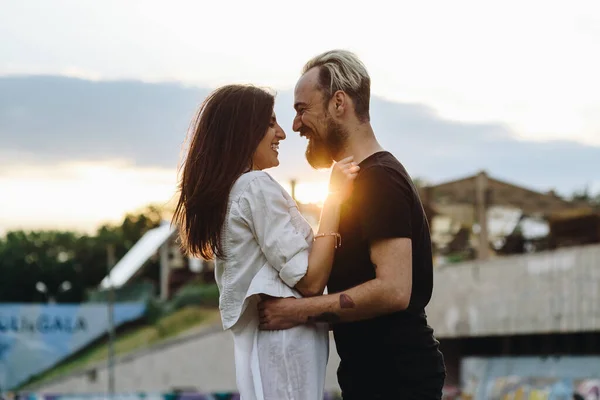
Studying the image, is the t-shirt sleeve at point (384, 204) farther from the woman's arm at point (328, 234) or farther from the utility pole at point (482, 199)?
the utility pole at point (482, 199)

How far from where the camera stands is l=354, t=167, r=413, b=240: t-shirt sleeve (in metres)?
3.87

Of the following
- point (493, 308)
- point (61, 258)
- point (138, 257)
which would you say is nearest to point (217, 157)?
point (493, 308)

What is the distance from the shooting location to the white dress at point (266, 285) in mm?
3900

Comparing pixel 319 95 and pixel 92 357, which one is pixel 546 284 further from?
pixel 319 95

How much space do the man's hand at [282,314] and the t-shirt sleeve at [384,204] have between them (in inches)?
13.6

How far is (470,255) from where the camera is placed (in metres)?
40.3

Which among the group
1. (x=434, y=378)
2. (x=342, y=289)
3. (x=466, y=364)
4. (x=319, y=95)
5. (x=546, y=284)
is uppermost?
(x=319, y=95)

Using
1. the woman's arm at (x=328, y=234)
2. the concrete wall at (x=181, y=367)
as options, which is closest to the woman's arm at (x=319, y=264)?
the woman's arm at (x=328, y=234)

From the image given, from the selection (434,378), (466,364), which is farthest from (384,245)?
(466,364)

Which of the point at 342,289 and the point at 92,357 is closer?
the point at 342,289

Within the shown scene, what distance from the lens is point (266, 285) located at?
3951 millimetres

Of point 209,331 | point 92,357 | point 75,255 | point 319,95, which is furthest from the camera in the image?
point 75,255

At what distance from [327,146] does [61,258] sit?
75.3 metres

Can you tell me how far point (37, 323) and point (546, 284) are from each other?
26.6 metres
